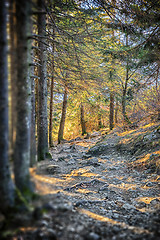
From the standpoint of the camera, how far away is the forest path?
5.64 ft

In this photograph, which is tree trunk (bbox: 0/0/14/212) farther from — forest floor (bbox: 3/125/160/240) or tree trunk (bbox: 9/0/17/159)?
forest floor (bbox: 3/125/160/240)

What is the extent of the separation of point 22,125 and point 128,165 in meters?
5.41

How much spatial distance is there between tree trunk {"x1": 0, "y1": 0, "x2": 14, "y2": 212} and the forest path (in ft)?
0.87

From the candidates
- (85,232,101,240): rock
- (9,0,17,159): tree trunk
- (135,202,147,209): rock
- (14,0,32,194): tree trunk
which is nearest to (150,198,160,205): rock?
(135,202,147,209): rock

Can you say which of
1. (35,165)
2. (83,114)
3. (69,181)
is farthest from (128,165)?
(83,114)

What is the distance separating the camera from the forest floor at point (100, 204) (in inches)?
62.0

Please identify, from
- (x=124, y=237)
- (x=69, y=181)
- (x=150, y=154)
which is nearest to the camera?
(x=124, y=237)

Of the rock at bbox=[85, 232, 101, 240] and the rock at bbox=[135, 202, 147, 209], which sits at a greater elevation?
the rock at bbox=[85, 232, 101, 240]

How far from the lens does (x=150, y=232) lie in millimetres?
1807

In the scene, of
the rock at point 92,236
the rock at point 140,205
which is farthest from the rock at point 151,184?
the rock at point 92,236

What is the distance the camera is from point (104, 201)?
3340mm

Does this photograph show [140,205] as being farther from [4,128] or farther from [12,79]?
[12,79]

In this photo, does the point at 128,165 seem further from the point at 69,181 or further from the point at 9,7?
the point at 9,7

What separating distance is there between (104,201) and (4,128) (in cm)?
275
